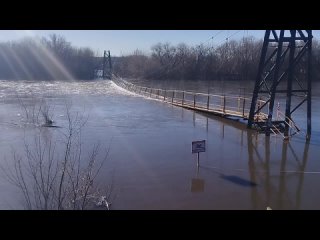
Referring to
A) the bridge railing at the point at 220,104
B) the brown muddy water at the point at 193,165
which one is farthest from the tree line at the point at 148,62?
the brown muddy water at the point at 193,165

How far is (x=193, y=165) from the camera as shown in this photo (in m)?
11.8

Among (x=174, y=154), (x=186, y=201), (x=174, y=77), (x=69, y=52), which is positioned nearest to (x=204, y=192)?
(x=186, y=201)

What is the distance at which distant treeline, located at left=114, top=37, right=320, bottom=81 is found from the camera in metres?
72.5

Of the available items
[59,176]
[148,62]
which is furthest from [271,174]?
[148,62]

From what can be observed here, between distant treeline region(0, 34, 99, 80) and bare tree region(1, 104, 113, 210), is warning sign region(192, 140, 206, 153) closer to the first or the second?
bare tree region(1, 104, 113, 210)

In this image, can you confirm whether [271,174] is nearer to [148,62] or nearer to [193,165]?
[193,165]

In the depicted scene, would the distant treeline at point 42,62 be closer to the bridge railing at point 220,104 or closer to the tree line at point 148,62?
the tree line at point 148,62

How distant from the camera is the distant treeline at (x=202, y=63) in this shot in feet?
238

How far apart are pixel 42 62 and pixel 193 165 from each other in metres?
87.2

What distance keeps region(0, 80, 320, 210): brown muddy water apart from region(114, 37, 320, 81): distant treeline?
52.1 m

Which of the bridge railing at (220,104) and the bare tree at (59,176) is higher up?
the bridge railing at (220,104)

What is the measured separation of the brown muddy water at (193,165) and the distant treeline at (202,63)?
52.1m
